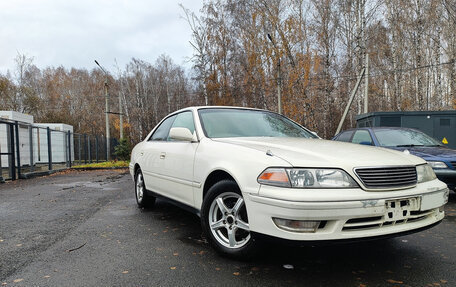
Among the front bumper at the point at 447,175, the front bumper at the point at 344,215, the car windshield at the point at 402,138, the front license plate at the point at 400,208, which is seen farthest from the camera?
the car windshield at the point at 402,138

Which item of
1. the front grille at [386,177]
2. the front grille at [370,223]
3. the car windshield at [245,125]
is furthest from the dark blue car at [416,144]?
the front grille at [370,223]

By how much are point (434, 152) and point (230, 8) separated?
22.1 m

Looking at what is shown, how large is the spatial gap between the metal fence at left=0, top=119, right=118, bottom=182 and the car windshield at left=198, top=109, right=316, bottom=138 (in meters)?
8.98

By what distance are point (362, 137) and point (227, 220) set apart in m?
5.45

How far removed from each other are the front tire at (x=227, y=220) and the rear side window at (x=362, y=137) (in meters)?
5.09

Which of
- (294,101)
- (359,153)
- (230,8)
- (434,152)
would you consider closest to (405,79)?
(294,101)

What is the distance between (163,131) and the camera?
15.4 ft

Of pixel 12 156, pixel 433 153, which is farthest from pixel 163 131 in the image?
pixel 12 156

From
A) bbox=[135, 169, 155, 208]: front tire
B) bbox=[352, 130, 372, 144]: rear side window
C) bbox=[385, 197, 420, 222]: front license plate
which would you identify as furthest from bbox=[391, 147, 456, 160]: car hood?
bbox=[135, 169, 155, 208]: front tire

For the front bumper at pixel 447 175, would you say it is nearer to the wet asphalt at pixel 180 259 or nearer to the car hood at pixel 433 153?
the car hood at pixel 433 153

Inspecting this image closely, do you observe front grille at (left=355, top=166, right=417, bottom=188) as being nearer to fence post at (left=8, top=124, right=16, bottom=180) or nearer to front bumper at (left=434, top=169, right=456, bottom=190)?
front bumper at (left=434, top=169, right=456, bottom=190)

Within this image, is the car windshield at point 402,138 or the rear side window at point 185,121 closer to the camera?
the rear side window at point 185,121

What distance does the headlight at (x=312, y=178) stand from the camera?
90.5 inches

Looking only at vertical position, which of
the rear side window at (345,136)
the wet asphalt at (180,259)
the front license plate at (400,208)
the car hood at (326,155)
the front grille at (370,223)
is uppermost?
the rear side window at (345,136)
